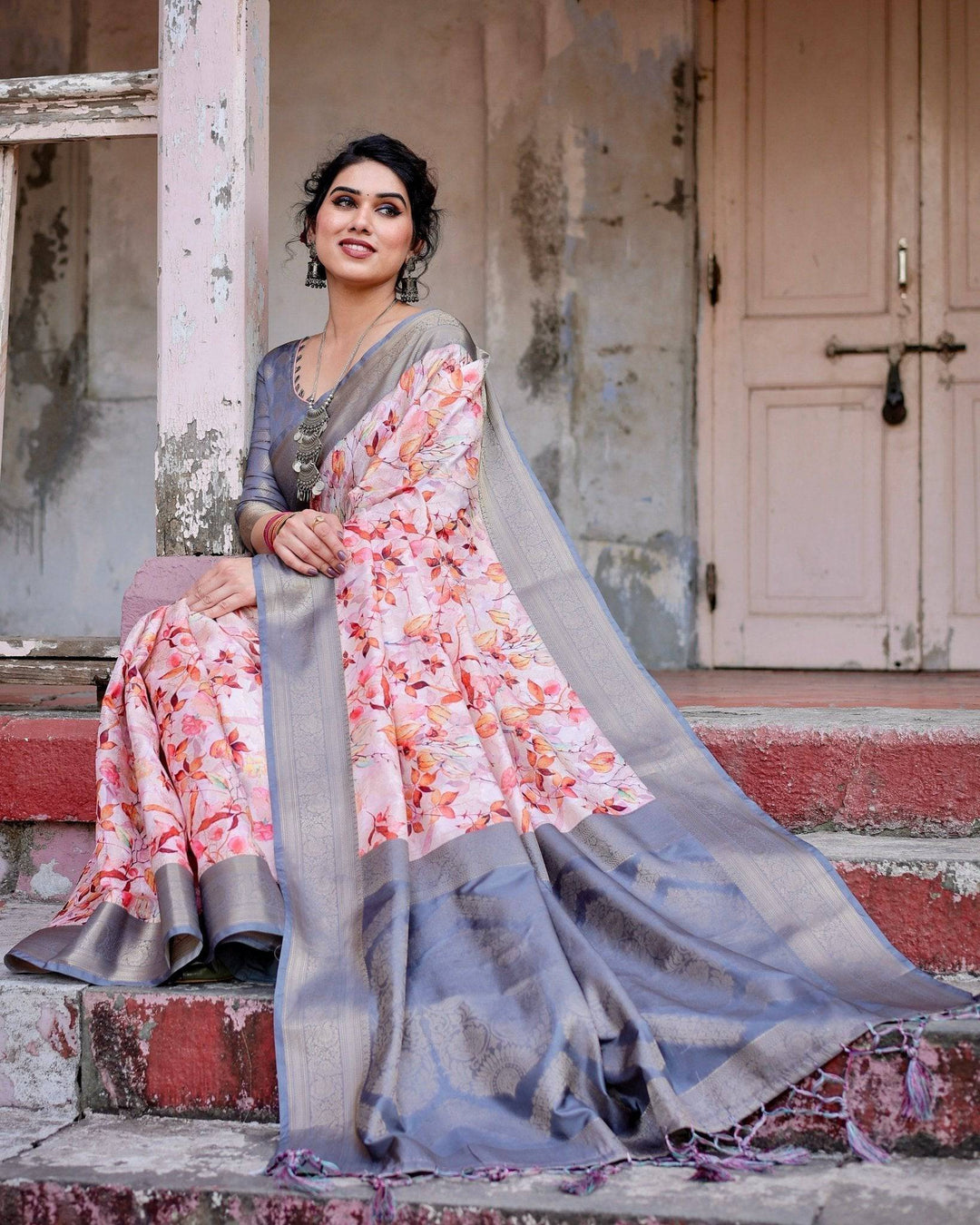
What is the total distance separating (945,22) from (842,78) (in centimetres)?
40

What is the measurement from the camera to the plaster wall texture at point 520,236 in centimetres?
476

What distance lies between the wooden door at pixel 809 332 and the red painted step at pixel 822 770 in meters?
2.30

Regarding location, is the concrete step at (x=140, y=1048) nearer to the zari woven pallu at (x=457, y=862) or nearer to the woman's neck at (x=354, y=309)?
the zari woven pallu at (x=457, y=862)

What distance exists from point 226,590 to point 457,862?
25.1 inches

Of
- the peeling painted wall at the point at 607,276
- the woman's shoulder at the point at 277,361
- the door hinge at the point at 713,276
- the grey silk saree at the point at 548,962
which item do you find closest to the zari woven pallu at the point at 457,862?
the grey silk saree at the point at 548,962

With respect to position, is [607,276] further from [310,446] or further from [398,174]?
[310,446]

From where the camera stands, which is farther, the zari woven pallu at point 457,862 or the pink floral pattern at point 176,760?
the pink floral pattern at point 176,760

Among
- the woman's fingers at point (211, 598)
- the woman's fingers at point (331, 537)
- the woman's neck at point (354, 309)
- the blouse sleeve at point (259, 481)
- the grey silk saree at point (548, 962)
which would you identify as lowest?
the grey silk saree at point (548, 962)

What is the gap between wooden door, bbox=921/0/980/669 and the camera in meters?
4.56

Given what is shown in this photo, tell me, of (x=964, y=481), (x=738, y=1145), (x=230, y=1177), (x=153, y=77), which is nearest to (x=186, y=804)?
(x=230, y=1177)

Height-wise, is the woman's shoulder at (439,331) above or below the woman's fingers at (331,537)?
above

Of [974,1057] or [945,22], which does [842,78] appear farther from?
[974,1057]

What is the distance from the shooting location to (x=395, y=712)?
80.4 inches

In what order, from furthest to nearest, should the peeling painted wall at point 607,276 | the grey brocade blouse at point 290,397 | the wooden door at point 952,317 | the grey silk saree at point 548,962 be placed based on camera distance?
the peeling painted wall at point 607,276 < the wooden door at point 952,317 < the grey brocade blouse at point 290,397 < the grey silk saree at point 548,962
